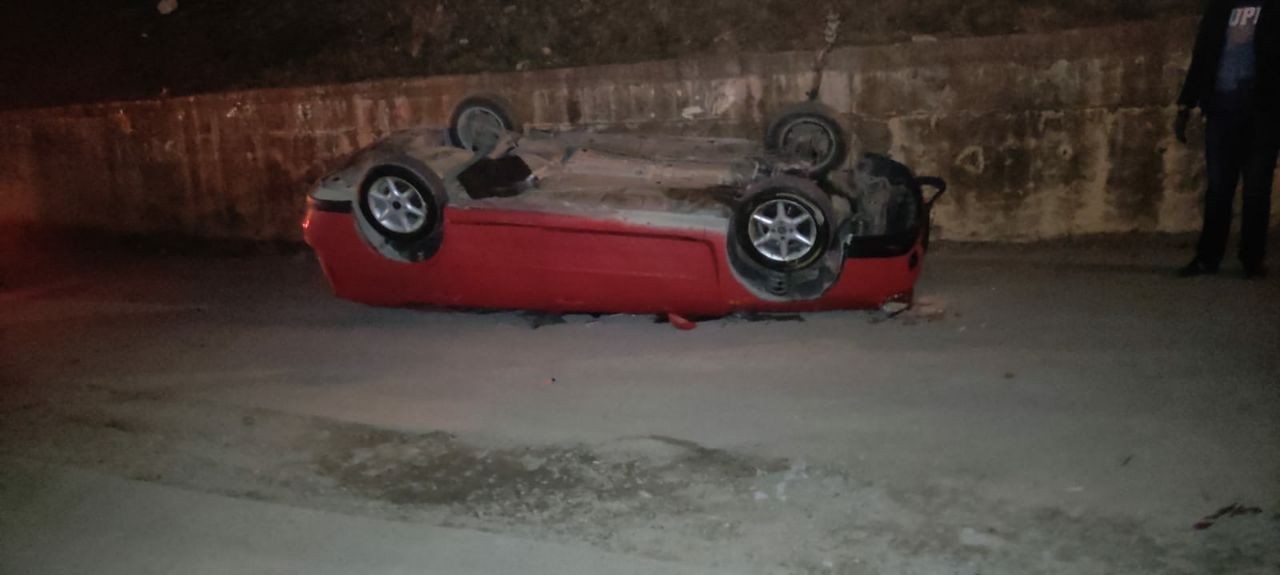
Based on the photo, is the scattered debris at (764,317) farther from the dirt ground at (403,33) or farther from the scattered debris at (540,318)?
the dirt ground at (403,33)

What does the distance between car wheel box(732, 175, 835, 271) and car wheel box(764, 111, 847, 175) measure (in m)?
0.73

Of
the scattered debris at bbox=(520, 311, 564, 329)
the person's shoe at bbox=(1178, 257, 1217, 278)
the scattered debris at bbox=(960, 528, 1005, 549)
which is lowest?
the scattered debris at bbox=(960, 528, 1005, 549)

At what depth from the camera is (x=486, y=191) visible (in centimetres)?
531

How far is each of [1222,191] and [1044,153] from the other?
1398 millimetres

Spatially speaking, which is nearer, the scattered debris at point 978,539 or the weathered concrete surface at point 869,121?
the scattered debris at point 978,539

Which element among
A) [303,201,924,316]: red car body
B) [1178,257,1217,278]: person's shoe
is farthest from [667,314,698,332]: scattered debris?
[1178,257,1217,278]: person's shoe

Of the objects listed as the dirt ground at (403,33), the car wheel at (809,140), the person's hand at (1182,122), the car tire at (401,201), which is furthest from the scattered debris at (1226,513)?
the dirt ground at (403,33)

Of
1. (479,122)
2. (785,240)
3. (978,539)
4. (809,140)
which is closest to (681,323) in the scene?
(785,240)

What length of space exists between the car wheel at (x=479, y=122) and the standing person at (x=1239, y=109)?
4.41 metres

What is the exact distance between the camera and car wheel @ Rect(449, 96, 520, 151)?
6164 millimetres

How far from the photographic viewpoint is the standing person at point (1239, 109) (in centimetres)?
528

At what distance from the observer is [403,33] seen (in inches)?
378

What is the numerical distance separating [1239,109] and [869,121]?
251 centimetres

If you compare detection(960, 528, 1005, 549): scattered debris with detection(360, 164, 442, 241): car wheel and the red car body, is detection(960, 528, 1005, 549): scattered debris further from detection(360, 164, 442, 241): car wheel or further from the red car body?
detection(360, 164, 442, 241): car wheel
